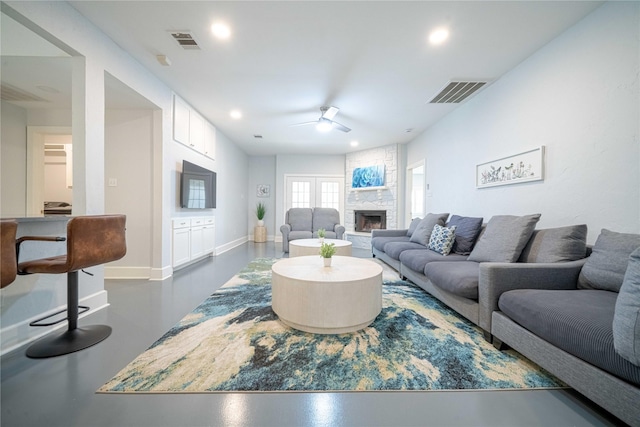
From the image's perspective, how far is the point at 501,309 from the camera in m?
1.68

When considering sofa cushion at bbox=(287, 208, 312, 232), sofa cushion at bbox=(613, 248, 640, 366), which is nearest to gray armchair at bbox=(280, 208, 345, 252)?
sofa cushion at bbox=(287, 208, 312, 232)

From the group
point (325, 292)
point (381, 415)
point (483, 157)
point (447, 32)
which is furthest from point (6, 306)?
point (483, 157)

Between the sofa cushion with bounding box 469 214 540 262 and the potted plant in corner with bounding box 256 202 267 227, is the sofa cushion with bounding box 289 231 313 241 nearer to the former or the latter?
the potted plant in corner with bounding box 256 202 267 227

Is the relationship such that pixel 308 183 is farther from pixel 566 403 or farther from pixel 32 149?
pixel 566 403

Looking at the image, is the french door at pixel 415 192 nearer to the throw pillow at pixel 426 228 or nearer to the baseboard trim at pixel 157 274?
the throw pillow at pixel 426 228

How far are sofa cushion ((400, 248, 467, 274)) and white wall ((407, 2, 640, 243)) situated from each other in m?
0.92

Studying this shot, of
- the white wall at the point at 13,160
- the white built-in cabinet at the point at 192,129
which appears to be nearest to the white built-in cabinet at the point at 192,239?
the white built-in cabinet at the point at 192,129

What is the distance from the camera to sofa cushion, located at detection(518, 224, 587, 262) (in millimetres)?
1892

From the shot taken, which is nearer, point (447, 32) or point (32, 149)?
point (447, 32)

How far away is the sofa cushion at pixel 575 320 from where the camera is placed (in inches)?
42.1

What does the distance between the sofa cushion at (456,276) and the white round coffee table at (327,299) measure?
0.62 meters

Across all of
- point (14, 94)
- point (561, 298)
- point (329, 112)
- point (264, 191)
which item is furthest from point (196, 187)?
point (561, 298)

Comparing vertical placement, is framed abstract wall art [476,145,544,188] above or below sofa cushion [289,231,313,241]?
above

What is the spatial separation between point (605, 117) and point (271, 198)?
6981 millimetres
